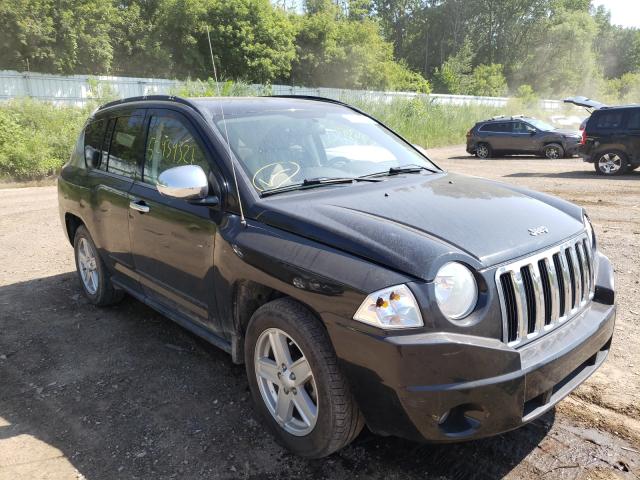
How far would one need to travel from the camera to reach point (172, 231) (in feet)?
11.1

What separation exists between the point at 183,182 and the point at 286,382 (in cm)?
120

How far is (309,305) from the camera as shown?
246cm

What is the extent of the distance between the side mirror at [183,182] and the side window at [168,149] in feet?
0.71

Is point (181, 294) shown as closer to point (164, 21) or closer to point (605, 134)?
point (605, 134)

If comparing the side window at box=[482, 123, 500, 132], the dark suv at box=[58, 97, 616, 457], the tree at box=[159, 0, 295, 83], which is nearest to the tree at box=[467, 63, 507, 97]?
the tree at box=[159, 0, 295, 83]

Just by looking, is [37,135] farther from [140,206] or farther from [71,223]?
[140,206]

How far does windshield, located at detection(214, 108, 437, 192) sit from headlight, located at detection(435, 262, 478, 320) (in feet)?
4.02

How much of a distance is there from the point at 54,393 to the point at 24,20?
3050 cm

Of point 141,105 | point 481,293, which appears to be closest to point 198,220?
point 141,105

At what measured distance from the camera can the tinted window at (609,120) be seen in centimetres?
1373

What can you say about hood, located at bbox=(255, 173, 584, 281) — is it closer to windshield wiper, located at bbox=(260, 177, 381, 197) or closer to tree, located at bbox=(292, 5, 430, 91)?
windshield wiper, located at bbox=(260, 177, 381, 197)

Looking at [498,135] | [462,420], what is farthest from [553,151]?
[462,420]

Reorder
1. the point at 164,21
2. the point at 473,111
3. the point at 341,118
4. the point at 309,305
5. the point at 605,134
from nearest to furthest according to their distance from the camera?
the point at 309,305, the point at 341,118, the point at 605,134, the point at 473,111, the point at 164,21

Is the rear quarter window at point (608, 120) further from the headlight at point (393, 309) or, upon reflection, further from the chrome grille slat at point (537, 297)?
the headlight at point (393, 309)
